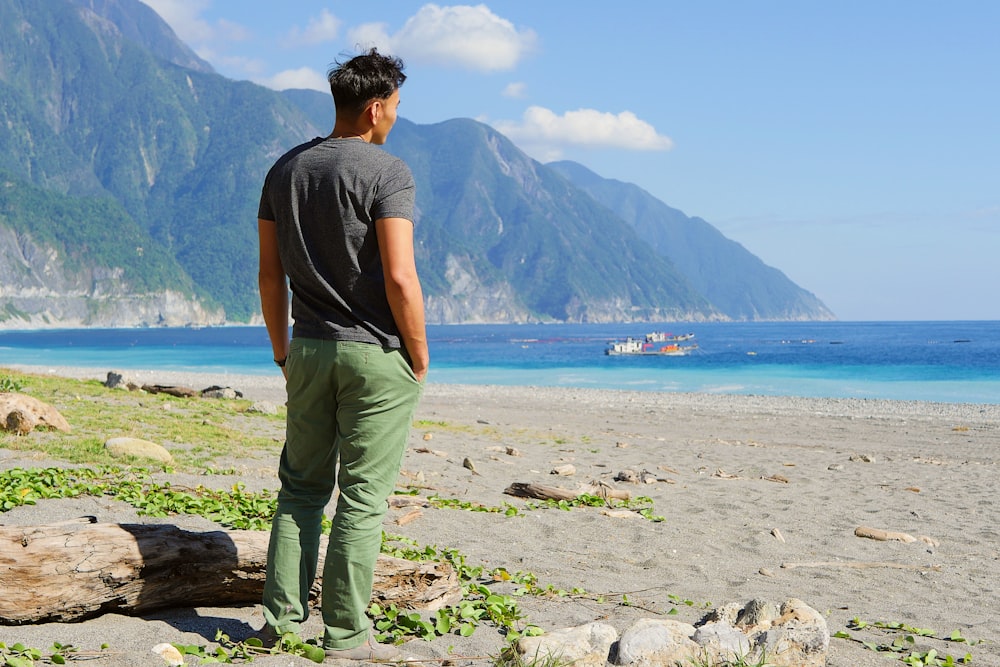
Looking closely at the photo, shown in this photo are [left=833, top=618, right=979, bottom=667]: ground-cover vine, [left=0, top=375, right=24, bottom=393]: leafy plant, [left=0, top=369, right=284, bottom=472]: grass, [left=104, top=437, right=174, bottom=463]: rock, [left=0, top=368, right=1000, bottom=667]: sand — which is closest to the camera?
[left=833, top=618, right=979, bottom=667]: ground-cover vine

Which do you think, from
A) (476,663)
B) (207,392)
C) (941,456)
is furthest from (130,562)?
(941,456)

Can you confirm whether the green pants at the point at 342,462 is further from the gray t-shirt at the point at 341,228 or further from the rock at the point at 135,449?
the rock at the point at 135,449

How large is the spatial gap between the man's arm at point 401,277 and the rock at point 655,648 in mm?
1789

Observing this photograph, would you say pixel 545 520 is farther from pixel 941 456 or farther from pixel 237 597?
pixel 941 456

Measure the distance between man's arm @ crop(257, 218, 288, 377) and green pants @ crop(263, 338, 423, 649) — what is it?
0.31m

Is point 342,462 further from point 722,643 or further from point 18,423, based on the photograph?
point 18,423

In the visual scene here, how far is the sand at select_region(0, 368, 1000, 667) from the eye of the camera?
4848 mm

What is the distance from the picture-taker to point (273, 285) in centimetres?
427

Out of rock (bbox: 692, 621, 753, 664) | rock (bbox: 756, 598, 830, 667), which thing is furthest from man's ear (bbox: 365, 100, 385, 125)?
rock (bbox: 756, 598, 830, 667)

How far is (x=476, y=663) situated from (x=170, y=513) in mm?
3544

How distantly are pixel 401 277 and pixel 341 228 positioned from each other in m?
0.41

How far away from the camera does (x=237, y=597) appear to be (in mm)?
4855

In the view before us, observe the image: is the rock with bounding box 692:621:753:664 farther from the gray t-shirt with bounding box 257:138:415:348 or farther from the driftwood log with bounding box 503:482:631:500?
the driftwood log with bounding box 503:482:631:500

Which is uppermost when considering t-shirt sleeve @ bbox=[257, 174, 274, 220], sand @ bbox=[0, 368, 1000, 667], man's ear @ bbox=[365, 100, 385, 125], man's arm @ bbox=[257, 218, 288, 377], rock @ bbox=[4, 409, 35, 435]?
man's ear @ bbox=[365, 100, 385, 125]
